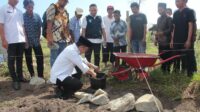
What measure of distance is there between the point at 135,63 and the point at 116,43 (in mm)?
2289

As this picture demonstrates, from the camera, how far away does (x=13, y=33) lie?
779 centimetres

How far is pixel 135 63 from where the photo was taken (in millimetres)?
7340

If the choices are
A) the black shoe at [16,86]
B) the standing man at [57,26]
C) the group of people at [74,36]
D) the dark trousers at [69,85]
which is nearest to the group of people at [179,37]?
the group of people at [74,36]

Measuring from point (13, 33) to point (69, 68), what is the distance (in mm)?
1645

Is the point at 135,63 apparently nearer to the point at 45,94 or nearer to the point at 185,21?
the point at 185,21

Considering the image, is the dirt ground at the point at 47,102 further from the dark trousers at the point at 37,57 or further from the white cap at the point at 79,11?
the white cap at the point at 79,11

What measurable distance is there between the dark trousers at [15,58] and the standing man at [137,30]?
284 centimetres

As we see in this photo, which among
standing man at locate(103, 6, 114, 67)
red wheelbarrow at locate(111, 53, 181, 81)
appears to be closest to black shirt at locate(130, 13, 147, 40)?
standing man at locate(103, 6, 114, 67)

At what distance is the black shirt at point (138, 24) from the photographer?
29.5 ft

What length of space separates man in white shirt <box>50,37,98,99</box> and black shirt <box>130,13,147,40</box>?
235cm

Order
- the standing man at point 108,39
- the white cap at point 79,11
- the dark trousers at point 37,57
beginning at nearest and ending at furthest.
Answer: the dark trousers at point 37,57 → the white cap at point 79,11 → the standing man at point 108,39

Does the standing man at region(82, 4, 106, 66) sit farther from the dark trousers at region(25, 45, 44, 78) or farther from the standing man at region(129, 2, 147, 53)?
the dark trousers at region(25, 45, 44, 78)

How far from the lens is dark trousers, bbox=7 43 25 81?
25.7ft

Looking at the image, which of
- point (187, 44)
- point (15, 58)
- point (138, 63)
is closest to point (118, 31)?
point (138, 63)
